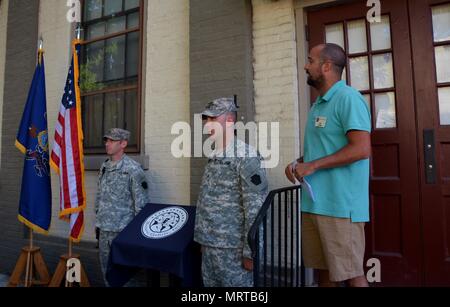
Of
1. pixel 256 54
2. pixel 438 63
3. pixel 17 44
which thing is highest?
pixel 17 44

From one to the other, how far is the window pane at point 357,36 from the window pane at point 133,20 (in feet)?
8.47

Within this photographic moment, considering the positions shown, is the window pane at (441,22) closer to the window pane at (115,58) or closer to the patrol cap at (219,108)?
the patrol cap at (219,108)

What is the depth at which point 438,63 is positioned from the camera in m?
2.91

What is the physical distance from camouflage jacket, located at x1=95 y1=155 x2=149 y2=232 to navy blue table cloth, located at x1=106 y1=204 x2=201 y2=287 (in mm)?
224

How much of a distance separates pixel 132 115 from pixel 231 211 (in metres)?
2.41

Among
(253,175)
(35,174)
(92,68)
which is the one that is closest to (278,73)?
(253,175)

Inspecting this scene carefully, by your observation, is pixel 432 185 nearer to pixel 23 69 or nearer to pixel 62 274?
pixel 62 274

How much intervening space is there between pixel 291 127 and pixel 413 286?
5.35ft

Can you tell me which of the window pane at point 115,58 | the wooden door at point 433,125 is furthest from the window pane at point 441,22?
the window pane at point 115,58

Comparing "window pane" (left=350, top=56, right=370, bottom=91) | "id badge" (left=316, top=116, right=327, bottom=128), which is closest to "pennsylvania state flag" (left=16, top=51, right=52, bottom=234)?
"id badge" (left=316, top=116, right=327, bottom=128)

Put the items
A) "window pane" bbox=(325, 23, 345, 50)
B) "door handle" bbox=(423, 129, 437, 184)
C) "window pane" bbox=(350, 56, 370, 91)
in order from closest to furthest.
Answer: "door handle" bbox=(423, 129, 437, 184)
"window pane" bbox=(350, 56, 370, 91)
"window pane" bbox=(325, 23, 345, 50)

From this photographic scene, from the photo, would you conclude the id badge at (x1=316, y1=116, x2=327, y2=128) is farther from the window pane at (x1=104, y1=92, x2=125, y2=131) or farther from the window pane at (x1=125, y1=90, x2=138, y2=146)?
the window pane at (x1=104, y1=92, x2=125, y2=131)

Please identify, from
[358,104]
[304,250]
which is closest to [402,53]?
[358,104]

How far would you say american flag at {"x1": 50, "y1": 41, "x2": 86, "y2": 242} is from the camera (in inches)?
150
